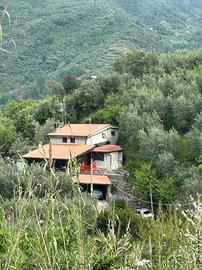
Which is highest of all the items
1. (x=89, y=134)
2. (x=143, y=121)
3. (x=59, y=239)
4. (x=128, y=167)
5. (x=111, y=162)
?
(x=59, y=239)

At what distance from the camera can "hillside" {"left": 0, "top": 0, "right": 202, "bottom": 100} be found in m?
78.7

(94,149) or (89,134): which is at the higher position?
(89,134)

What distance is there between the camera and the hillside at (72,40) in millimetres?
78688

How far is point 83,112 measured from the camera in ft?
114

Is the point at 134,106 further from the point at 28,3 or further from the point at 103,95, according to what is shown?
the point at 28,3

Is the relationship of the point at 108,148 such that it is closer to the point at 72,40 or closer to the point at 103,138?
the point at 103,138

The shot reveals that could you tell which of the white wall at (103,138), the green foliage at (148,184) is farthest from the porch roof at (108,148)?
the green foliage at (148,184)

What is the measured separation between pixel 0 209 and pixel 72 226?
483 mm

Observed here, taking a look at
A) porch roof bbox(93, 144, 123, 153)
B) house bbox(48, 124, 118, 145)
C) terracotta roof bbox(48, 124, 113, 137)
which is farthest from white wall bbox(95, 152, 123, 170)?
terracotta roof bbox(48, 124, 113, 137)

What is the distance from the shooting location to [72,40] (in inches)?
3834

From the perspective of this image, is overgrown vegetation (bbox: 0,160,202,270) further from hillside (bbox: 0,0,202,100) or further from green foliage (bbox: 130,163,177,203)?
hillside (bbox: 0,0,202,100)

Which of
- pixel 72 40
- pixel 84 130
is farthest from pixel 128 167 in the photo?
pixel 72 40

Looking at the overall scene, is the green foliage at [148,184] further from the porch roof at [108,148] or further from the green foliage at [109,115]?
the green foliage at [109,115]

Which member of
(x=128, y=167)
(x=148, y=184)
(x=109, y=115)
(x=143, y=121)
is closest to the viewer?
(x=148, y=184)
